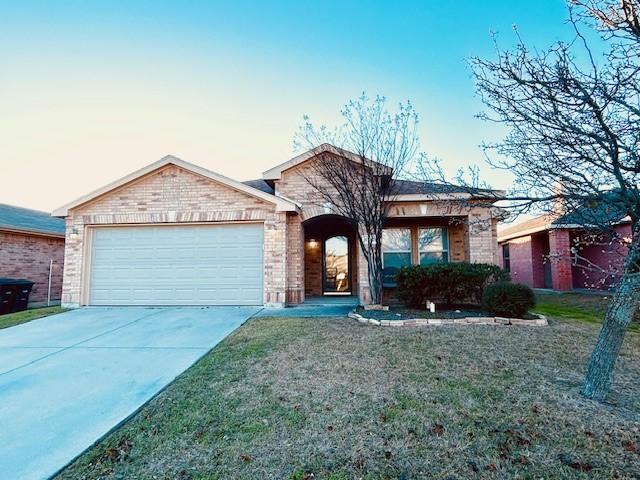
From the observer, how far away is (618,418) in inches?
132

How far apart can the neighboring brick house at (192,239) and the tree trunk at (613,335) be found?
249 inches

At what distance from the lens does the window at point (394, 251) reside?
12281 millimetres

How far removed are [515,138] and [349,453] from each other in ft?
13.5

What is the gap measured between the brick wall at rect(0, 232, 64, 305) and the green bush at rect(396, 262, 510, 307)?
1418 centimetres

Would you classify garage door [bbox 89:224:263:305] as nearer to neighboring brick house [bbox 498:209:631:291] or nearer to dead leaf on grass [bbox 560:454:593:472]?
dead leaf on grass [bbox 560:454:593:472]

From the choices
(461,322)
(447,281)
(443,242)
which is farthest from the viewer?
(443,242)

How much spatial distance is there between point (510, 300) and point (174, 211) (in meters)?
9.45

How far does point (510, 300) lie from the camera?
7.71 meters

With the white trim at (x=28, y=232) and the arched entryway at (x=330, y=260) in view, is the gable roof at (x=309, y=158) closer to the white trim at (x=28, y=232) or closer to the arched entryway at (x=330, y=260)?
the arched entryway at (x=330, y=260)

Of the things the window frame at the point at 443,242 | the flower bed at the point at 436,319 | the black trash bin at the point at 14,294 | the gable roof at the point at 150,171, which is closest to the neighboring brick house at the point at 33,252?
the black trash bin at the point at 14,294

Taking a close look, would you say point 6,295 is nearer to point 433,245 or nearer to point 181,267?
point 181,267

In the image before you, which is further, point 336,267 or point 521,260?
point 521,260

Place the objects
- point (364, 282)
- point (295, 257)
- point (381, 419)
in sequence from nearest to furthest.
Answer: point (381, 419)
point (364, 282)
point (295, 257)

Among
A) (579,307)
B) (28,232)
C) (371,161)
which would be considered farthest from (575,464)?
(28,232)
